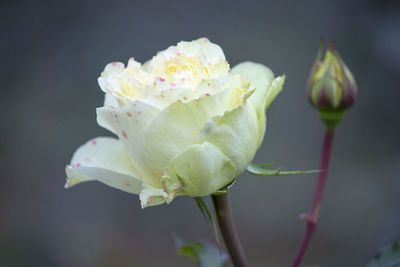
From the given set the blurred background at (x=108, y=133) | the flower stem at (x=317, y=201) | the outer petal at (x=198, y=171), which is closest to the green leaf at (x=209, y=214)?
the outer petal at (x=198, y=171)

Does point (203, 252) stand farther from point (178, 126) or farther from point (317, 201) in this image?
point (178, 126)

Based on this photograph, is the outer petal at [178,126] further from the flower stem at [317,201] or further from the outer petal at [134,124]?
the flower stem at [317,201]

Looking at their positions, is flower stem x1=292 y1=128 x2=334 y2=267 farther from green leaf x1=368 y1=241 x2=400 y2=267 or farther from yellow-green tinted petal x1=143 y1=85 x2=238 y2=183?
yellow-green tinted petal x1=143 y1=85 x2=238 y2=183

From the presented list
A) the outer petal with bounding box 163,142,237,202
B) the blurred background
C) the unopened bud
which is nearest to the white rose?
the outer petal with bounding box 163,142,237,202

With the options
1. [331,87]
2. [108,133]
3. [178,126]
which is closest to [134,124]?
[178,126]

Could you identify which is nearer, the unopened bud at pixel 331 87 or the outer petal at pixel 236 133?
the outer petal at pixel 236 133

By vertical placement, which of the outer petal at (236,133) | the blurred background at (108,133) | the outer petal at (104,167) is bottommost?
the blurred background at (108,133)

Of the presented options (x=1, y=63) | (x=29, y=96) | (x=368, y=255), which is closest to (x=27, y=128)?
(x=29, y=96)
